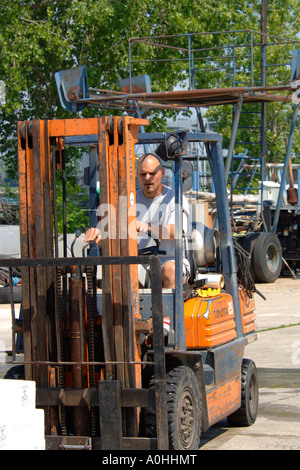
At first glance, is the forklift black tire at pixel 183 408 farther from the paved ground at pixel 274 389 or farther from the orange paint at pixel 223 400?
the paved ground at pixel 274 389

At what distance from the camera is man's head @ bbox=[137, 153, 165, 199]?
578 centimetres

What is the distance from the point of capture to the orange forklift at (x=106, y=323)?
4695mm

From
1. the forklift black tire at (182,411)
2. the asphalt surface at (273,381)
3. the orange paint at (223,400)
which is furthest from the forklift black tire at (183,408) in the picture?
the asphalt surface at (273,381)

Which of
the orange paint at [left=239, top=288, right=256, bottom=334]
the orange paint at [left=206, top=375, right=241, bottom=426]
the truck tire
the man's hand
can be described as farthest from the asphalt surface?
the truck tire

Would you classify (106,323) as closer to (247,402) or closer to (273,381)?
(247,402)

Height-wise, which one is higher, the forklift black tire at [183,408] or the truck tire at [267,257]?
the truck tire at [267,257]

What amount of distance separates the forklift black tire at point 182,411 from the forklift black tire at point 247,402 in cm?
119

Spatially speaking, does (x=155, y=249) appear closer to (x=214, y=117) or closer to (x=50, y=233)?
(x=50, y=233)

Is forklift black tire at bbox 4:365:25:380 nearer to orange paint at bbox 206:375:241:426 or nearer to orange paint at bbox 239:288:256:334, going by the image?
orange paint at bbox 206:375:241:426

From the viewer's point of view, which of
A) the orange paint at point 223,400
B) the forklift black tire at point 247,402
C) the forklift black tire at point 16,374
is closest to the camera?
the forklift black tire at point 16,374

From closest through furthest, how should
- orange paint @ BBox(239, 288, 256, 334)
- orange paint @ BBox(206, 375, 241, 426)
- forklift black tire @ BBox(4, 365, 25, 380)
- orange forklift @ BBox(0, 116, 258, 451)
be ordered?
orange forklift @ BBox(0, 116, 258, 451)
forklift black tire @ BBox(4, 365, 25, 380)
orange paint @ BBox(206, 375, 241, 426)
orange paint @ BBox(239, 288, 256, 334)

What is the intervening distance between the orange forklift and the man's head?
466 mm

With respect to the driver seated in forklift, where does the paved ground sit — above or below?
below

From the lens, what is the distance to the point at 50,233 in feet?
16.5
